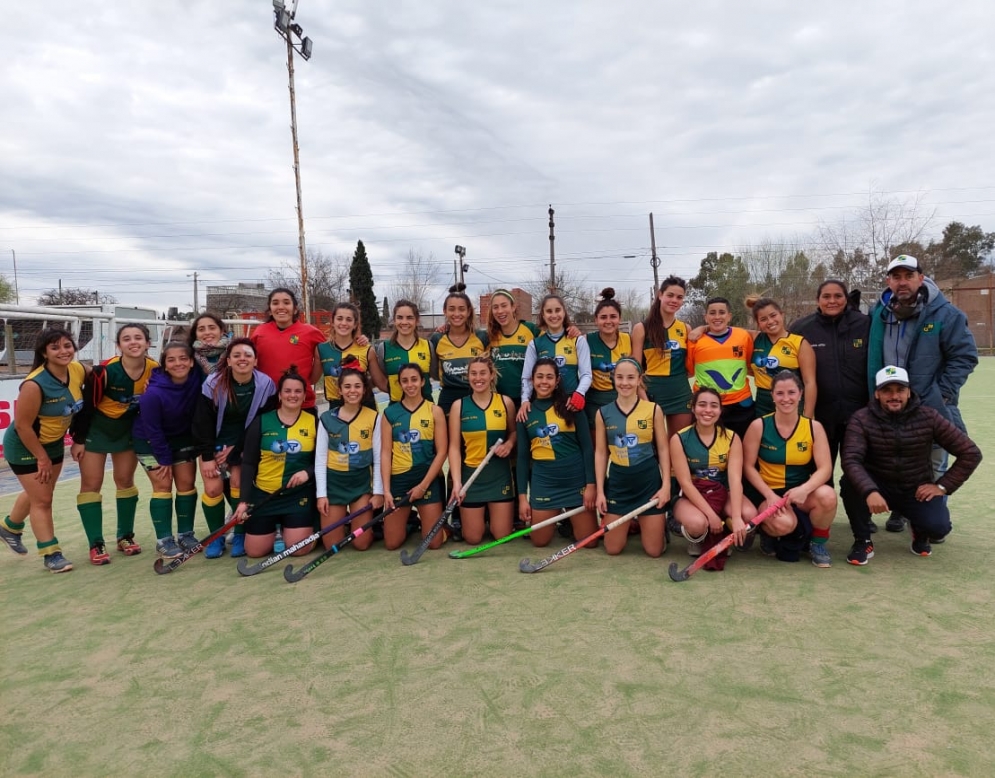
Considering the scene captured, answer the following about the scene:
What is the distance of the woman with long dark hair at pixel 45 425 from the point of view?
374cm

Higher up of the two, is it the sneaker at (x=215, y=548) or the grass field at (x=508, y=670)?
the sneaker at (x=215, y=548)

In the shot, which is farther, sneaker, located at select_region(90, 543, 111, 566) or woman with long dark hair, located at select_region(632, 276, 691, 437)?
woman with long dark hair, located at select_region(632, 276, 691, 437)

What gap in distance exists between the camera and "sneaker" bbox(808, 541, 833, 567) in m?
3.62

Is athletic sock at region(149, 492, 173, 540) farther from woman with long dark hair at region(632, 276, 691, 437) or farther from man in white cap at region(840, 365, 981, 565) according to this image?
man in white cap at region(840, 365, 981, 565)

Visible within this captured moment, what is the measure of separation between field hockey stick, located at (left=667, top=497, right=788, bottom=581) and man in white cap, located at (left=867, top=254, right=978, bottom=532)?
1079mm

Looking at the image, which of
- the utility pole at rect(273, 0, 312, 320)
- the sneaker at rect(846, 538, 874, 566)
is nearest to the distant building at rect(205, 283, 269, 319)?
the utility pole at rect(273, 0, 312, 320)

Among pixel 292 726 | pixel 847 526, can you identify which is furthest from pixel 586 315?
pixel 292 726

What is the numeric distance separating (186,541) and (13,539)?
1215 mm

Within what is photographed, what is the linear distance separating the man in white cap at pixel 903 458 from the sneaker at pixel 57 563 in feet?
16.0

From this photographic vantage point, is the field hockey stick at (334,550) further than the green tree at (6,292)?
No

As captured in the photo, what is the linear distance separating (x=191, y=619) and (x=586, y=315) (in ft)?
112

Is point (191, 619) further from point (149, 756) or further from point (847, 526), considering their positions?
point (847, 526)

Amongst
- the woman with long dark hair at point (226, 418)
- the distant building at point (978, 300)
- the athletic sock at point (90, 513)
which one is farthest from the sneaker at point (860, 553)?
the distant building at point (978, 300)

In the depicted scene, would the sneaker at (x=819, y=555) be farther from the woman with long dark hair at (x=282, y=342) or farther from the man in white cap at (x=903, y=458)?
the woman with long dark hair at (x=282, y=342)
